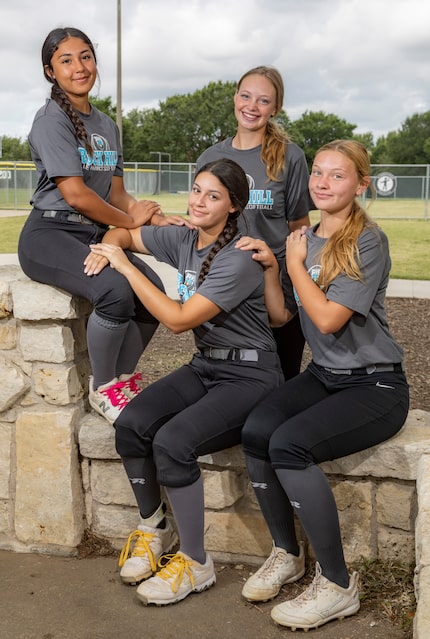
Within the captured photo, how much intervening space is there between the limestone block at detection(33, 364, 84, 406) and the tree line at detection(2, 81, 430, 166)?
64.4m

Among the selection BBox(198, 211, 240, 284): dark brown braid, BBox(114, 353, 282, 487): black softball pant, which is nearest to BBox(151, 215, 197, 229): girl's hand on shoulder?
BBox(198, 211, 240, 284): dark brown braid

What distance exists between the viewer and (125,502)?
122 inches

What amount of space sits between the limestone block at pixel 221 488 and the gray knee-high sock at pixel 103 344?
542mm

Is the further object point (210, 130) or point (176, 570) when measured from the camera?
point (210, 130)

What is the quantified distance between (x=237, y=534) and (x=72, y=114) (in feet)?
5.73

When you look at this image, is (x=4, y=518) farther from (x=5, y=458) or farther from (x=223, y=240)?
(x=223, y=240)

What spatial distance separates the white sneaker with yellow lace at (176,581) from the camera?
269 cm

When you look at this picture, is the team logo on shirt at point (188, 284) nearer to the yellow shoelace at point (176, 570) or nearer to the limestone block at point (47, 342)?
the limestone block at point (47, 342)

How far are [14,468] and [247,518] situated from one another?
3.25ft

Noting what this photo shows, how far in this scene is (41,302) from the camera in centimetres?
299

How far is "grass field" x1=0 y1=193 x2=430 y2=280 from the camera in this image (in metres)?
11.4

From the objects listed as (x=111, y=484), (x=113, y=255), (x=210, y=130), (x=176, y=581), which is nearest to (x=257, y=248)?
(x=113, y=255)

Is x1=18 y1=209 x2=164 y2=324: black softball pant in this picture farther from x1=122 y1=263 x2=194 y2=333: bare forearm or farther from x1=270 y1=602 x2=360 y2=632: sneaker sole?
x1=270 y1=602 x2=360 y2=632: sneaker sole

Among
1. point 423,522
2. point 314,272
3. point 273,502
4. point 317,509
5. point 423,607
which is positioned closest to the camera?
point 423,607
